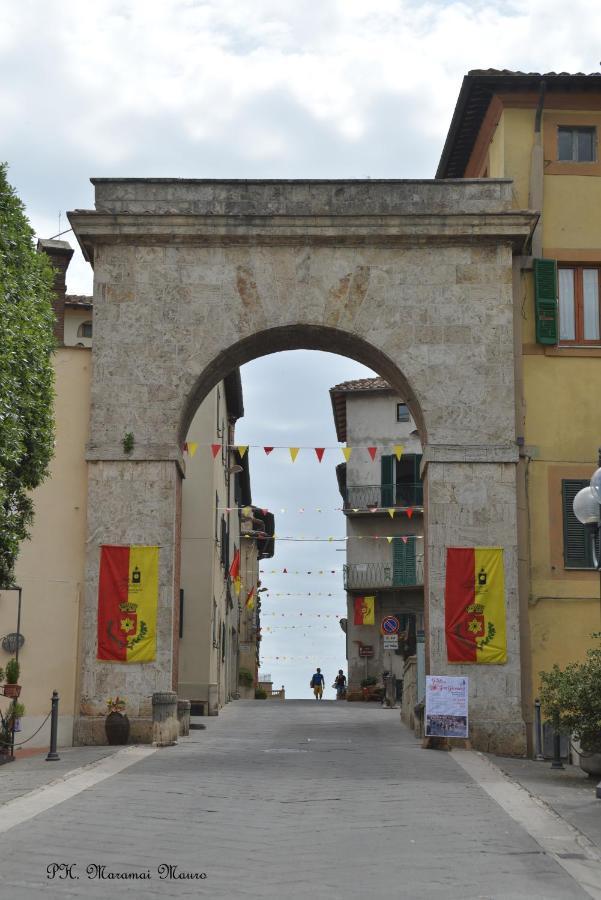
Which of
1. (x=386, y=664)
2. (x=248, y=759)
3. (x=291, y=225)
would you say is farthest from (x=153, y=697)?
(x=386, y=664)

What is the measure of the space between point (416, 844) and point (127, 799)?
4032 millimetres

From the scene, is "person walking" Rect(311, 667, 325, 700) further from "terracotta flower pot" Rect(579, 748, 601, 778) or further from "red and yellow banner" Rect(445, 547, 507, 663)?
"terracotta flower pot" Rect(579, 748, 601, 778)

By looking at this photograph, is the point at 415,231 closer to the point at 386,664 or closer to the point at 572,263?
the point at 572,263

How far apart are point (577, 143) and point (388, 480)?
96.0ft

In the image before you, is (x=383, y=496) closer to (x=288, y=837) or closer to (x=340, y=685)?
(x=340, y=685)

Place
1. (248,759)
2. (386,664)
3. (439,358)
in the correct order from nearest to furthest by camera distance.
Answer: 1. (248,759)
2. (439,358)
3. (386,664)

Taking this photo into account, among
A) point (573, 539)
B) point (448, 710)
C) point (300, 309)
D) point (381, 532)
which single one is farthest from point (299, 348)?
point (381, 532)

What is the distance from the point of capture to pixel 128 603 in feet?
73.2

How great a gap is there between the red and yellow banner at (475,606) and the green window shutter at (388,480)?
30.2 meters

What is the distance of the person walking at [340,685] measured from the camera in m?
55.5

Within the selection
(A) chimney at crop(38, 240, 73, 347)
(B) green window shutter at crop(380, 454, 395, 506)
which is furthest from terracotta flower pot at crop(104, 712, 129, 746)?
(B) green window shutter at crop(380, 454, 395, 506)

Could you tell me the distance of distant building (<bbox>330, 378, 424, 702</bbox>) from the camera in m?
51.5

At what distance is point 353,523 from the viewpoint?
2121 inches

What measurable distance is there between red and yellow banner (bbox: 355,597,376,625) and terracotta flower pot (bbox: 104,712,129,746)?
3057 cm
